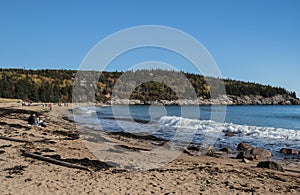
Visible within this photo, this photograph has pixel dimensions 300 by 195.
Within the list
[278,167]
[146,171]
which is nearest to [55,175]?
[146,171]

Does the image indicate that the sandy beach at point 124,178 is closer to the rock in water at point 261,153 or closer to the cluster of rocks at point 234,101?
the rock in water at point 261,153

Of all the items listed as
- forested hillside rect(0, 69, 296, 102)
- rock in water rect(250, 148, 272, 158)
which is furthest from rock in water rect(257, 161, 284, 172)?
forested hillside rect(0, 69, 296, 102)

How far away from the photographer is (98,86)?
443 feet

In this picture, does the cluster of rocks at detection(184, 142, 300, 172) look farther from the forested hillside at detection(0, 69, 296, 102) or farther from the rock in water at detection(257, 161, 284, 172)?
the forested hillside at detection(0, 69, 296, 102)

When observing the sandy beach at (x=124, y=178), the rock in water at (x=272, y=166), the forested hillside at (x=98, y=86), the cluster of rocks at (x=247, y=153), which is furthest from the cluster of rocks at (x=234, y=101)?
the sandy beach at (x=124, y=178)

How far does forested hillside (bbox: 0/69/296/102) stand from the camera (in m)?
→ 92.9

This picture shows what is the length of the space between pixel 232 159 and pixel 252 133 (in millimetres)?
12612

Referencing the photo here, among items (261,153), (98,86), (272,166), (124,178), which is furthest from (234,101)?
(124,178)

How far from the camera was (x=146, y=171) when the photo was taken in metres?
10.4

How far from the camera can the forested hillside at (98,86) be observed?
92.9 meters

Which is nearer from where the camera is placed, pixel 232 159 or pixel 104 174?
pixel 104 174

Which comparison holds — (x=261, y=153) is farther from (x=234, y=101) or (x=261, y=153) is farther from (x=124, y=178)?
(x=234, y=101)

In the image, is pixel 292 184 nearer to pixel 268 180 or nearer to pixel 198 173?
pixel 268 180

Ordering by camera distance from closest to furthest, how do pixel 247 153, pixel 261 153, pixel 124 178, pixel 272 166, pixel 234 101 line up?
pixel 124 178, pixel 272 166, pixel 261 153, pixel 247 153, pixel 234 101
